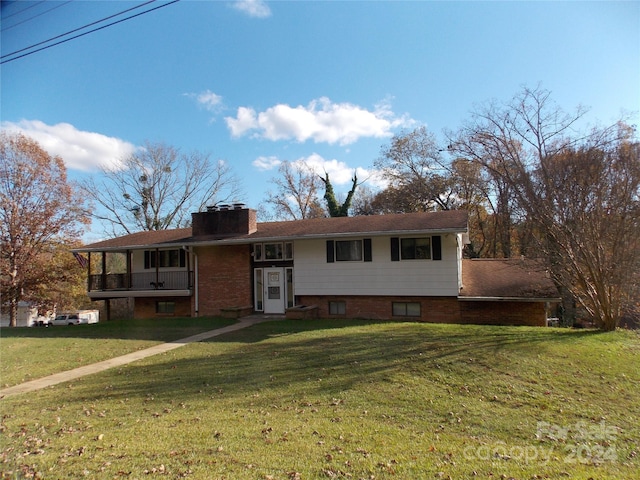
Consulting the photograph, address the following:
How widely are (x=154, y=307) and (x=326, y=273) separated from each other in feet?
31.3

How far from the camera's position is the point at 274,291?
61.3 feet

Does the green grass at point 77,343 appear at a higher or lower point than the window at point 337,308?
lower

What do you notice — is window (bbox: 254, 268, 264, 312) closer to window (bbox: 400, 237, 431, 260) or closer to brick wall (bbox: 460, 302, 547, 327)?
window (bbox: 400, 237, 431, 260)

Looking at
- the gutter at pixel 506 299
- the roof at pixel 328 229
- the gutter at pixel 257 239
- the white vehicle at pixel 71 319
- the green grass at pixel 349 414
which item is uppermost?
the roof at pixel 328 229

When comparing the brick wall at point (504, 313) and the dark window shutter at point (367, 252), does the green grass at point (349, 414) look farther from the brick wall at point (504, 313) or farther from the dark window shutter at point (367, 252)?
the dark window shutter at point (367, 252)

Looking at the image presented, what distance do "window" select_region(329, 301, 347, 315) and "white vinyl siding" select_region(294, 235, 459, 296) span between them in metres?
0.54

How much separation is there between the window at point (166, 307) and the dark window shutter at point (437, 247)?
12.7 meters

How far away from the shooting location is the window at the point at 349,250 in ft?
56.0

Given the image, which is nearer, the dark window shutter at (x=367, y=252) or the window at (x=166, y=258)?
the dark window shutter at (x=367, y=252)

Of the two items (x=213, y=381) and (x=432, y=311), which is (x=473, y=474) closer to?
(x=213, y=381)

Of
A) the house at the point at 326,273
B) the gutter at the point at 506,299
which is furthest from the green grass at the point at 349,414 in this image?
the house at the point at 326,273

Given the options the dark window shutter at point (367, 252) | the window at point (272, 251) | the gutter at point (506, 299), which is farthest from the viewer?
the window at point (272, 251)

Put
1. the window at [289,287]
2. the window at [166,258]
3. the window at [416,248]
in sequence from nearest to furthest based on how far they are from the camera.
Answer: the window at [416,248] < the window at [289,287] < the window at [166,258]

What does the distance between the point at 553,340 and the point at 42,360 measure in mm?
13454
